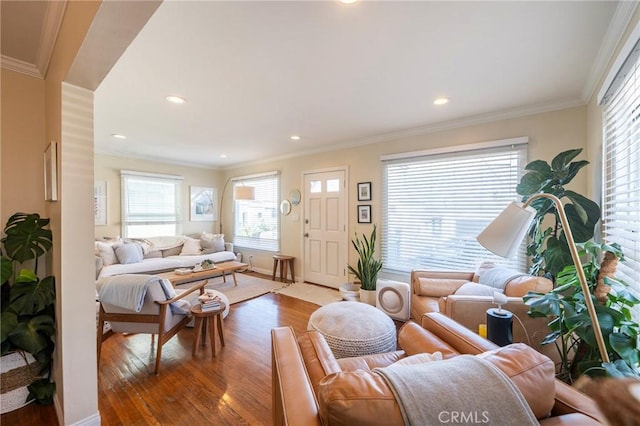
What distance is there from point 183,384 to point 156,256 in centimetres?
348

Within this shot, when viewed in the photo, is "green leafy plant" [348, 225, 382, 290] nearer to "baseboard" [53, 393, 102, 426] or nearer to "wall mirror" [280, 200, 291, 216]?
"wall mirror" [280, 200, 291, 216]

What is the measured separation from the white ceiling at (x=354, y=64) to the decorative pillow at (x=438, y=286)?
186 centimetres

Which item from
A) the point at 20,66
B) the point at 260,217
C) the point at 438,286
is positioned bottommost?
the point at 438,286

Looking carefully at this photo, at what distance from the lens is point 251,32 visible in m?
1.64

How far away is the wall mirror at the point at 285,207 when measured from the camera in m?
5.19

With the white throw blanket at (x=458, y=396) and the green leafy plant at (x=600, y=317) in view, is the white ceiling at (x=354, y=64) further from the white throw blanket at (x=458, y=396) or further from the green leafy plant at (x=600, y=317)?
the white throw blanket at (x=458, y=396)

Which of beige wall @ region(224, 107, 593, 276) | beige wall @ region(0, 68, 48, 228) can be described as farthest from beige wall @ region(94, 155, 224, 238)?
beige wall @ region(0, 68, 48, 228)

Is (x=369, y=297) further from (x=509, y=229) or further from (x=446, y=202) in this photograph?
(x=509, y=229)

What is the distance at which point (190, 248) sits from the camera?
5156 millimetres

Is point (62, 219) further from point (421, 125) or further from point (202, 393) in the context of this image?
point (421, 125)

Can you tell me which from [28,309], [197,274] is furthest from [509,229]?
[197,274]

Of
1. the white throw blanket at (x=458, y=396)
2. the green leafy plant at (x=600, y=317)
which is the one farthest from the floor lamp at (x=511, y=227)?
the white throw blanket at (x=458, y=396)

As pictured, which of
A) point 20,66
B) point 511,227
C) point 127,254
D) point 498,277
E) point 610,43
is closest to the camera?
point 511,227

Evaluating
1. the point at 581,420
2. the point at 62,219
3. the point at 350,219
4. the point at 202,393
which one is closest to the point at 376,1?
the point at 581,420
